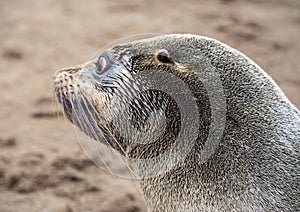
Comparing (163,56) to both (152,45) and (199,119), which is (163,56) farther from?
(199,119)

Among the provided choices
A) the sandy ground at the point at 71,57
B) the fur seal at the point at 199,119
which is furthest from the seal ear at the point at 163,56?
the sandy ground at the point at 71,57

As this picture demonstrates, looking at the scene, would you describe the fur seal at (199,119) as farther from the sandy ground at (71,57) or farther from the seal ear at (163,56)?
the sandy ground at (71,57)

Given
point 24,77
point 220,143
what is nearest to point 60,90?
point 220,143

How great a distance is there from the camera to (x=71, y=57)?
13.2ft

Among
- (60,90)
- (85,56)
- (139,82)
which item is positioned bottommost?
(85,56)

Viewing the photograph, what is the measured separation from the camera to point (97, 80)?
206 cm

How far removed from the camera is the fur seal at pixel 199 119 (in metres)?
1.85

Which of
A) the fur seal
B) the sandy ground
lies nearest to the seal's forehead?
the fur seal

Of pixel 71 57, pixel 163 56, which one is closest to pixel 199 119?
pixel 163 56

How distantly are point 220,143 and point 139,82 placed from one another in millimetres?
308

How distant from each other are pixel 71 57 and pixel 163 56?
6.98ft

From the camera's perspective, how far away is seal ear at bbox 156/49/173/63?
1.97m

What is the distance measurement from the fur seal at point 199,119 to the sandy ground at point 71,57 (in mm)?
1020

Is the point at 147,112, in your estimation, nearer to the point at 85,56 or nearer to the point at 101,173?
the point at 101,173
